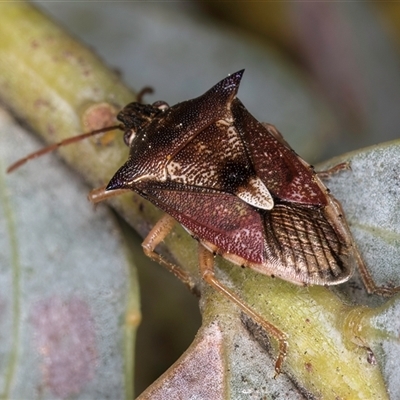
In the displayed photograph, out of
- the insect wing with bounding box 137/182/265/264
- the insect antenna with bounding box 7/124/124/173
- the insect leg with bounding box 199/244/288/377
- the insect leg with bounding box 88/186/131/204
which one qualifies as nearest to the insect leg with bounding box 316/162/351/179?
the insect wing with bounding box 137/182/265/264

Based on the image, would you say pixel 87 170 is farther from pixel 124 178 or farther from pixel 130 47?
pixel 130 47

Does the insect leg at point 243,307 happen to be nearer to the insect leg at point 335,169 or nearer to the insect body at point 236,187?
the insect body at point 236,187

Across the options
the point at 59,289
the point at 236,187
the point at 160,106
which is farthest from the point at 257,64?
the point at 59,289

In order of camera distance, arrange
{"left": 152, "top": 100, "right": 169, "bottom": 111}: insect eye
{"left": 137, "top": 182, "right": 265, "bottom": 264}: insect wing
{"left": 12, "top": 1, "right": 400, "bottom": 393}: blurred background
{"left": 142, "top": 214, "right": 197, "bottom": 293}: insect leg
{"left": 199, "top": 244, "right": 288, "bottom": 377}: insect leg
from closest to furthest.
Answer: {"left": 199, "top": 244, "right": 288, "bottom": 377}: insect leg < {"left": 137, "top": 182, "right": 265, "bottom": 264}: insect wing < {"left": 142, "top": 214, "right": 197, "bottom": 293}: insect leg < {"left": 152, "top": 100, "right": 169, "bottom": 111}: insect eye < {"left": 12, "top": 1, "right": 400, "bottom": 393}: blurred background

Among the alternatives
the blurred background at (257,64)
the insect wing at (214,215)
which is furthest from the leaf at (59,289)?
the blurred background at (257,64)

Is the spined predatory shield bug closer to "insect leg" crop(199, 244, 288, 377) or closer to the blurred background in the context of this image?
"insect leg" crop(199, 244, 288, 377)

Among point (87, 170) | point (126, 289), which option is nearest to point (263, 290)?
point (126, 289)

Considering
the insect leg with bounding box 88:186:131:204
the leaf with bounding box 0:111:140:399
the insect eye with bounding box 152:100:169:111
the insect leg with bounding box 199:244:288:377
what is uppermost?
the insect eye with bounding box 152:100:169:111

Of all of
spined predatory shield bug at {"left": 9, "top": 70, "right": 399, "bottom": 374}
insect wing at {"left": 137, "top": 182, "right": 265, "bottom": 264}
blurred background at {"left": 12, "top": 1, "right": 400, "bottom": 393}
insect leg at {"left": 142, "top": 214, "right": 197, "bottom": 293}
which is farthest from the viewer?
blurred background at {"left": 12, "top": 1, "right": 400, "bottom": 393}
